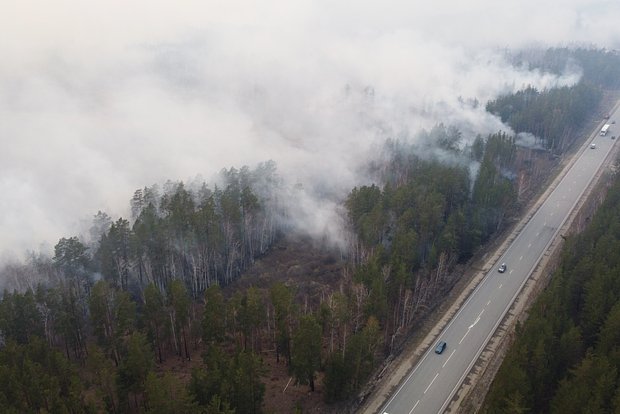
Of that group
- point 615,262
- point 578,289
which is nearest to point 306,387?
point 578,289

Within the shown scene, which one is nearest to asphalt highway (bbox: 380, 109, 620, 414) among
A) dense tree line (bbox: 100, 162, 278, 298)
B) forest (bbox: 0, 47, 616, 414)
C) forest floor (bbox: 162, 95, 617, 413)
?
forest floor (bbox: 162, 95, 617, 413)

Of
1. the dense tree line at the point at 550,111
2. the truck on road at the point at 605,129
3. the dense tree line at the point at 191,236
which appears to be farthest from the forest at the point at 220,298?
the truck on road at the point at 605,129

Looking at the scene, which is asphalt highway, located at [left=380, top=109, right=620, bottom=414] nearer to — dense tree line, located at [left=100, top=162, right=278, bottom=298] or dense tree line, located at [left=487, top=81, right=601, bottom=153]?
dense tree line, located at [left=487, top=81, right=601, bottom=153]

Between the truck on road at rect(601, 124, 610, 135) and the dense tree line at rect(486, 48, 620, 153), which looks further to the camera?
the truck on road at rect(601, 124, 610, 135)

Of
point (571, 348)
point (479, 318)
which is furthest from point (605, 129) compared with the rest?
point (571, 348)

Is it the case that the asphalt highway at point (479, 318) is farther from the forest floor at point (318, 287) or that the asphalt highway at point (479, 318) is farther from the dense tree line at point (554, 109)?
the dense tree line at point (554, 109)
